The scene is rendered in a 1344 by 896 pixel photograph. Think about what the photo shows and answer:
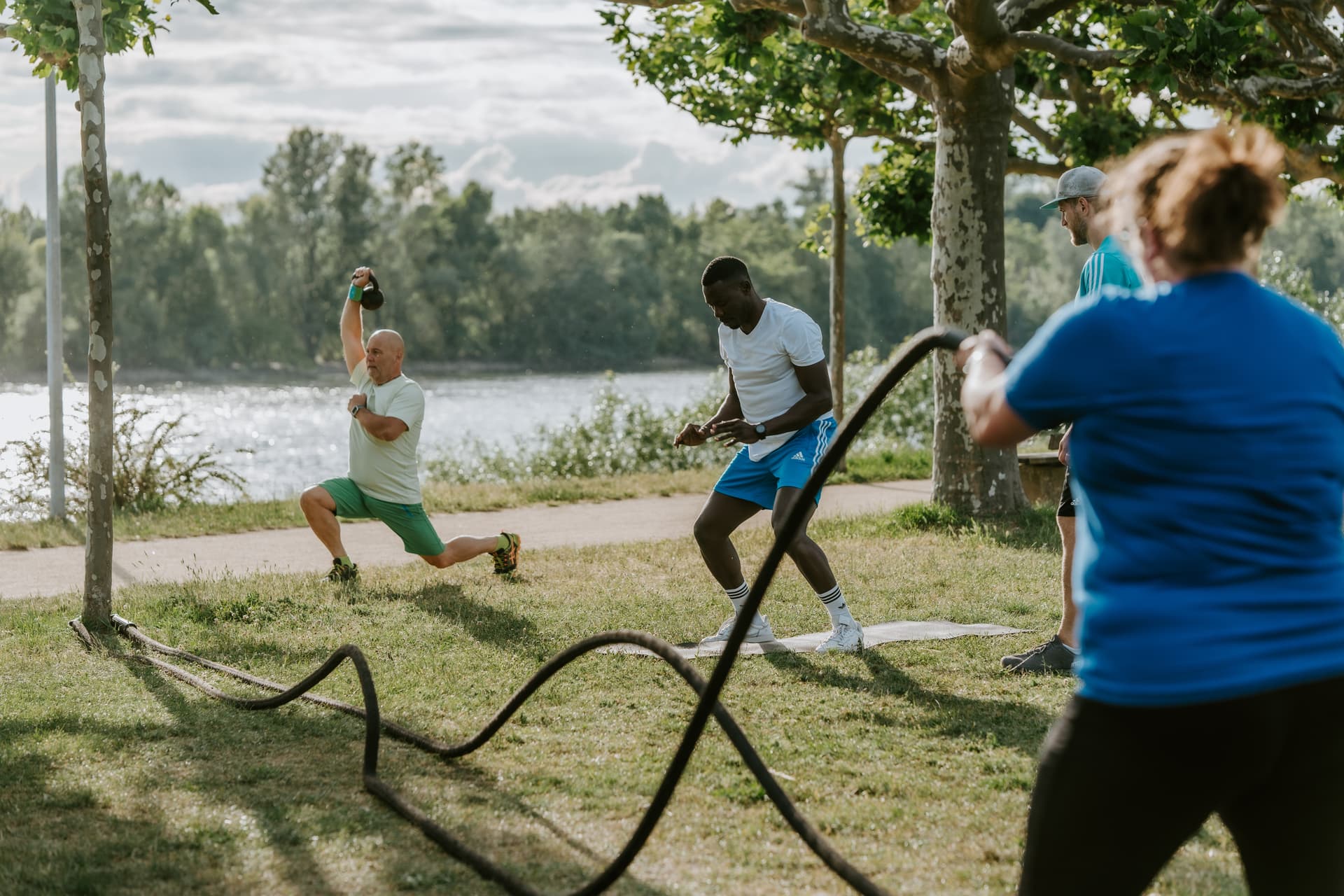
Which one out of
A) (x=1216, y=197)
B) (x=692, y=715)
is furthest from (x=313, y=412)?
(x=1216, y=197)

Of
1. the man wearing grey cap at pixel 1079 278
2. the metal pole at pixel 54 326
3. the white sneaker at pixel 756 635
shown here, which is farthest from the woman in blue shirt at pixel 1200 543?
the metal pole at pixel 54 326

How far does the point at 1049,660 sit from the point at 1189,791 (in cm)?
392

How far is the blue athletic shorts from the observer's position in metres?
6.34

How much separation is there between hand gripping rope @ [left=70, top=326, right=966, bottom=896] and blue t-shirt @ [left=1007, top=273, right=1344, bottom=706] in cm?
70

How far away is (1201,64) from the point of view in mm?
9438

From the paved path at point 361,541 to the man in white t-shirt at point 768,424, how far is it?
3711 mm

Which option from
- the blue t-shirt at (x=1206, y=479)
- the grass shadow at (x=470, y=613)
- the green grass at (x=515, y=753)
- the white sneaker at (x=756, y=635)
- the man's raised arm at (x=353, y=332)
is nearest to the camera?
the blue t-shirt at (x=1206, y=479)

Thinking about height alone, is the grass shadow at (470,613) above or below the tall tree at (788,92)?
below

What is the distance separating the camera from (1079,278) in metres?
5.84

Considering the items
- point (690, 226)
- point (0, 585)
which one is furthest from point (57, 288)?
point (690, 226)

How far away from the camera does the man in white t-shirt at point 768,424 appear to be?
6.32 m

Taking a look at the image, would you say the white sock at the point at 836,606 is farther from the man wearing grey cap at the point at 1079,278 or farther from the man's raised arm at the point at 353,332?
the man's raised arm at the point at 353,332

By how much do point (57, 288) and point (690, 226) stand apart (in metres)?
78.4

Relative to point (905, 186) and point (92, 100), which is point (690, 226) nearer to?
point (905, 186)
